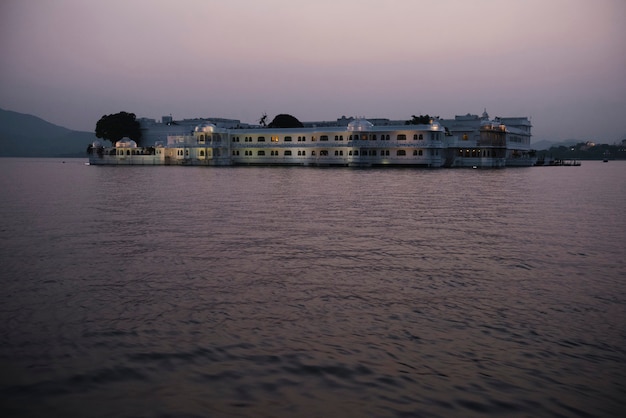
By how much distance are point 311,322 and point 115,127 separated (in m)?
140

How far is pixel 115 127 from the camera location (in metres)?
138

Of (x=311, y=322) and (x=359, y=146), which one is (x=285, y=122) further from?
(x=311, y=322)

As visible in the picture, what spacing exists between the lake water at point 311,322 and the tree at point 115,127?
12410cm

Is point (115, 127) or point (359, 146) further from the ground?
point (115, 127)

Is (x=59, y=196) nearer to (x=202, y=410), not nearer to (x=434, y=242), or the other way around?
(x=434, y=242)

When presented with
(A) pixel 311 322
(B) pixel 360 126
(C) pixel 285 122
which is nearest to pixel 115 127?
(C) pixel 285 122

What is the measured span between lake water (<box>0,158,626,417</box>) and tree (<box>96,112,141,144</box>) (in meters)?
124

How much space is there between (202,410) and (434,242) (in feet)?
45.6

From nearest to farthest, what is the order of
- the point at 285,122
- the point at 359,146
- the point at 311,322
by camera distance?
the point at 311,322, the point at 359,146, the point at 285,122

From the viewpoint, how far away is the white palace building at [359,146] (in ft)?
323

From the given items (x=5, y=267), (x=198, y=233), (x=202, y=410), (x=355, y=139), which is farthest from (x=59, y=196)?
(x=355, y=139)

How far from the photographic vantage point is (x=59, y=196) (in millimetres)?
39594

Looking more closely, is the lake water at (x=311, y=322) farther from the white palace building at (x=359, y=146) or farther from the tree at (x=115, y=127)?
the tree at (x=115, y=127)

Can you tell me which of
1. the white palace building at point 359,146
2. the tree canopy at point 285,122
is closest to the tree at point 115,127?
the white palace building at point 359,146
